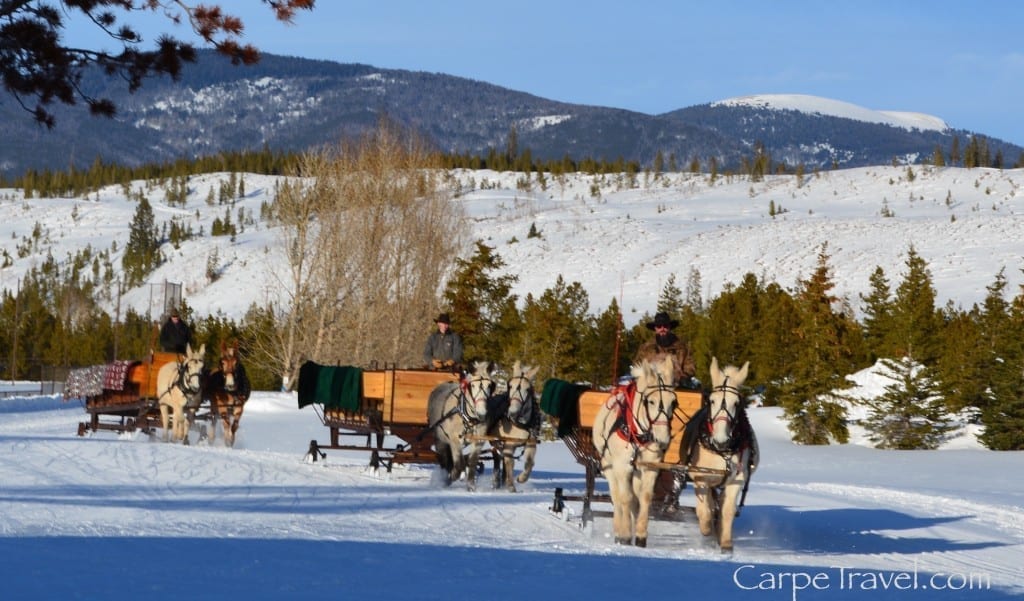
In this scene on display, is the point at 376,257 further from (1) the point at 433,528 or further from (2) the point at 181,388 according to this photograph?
(1) the point at 433,528

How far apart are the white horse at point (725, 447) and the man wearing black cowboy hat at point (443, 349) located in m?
6.44

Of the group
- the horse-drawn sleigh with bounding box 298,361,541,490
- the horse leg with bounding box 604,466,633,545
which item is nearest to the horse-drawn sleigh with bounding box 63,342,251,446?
the horse-drawn sleigh with bounding box 298,361,541,490

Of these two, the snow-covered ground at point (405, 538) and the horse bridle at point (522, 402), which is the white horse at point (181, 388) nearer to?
the snow-covered ground at point (405, 538)

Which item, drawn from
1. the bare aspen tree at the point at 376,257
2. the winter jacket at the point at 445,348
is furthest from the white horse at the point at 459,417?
the bare aspen tree at the point at 376,257

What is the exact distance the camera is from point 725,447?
40.0 feet

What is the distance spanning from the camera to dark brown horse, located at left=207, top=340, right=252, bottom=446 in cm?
2269

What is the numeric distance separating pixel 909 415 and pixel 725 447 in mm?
27464

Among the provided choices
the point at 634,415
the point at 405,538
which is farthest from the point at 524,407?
the point at 405,538

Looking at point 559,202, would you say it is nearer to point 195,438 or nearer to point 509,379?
point 195,438

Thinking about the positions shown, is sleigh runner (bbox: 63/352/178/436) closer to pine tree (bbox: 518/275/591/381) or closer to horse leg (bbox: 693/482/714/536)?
horse leg (bbox: 693/482/714/536)

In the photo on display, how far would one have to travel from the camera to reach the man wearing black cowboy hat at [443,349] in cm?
1864

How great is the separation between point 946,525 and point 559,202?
126m

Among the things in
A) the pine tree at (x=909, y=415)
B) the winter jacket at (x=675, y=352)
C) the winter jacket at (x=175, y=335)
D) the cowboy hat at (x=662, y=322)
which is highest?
the cowboy hat at (x=662, y=322)

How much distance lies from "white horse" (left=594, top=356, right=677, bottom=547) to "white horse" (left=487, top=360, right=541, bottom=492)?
3.72 metres
